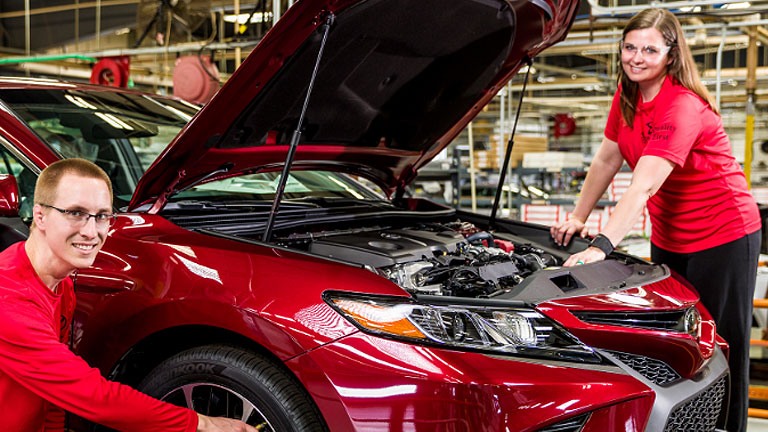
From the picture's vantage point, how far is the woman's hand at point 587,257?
2117mm

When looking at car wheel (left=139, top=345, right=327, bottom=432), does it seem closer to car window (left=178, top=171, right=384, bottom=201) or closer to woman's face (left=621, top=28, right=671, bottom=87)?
car window (left=178, top=171, right=384, bottom=201)

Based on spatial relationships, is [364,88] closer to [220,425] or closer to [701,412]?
[220,425]

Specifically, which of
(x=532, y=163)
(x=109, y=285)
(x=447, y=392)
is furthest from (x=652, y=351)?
(x=532, y=163)

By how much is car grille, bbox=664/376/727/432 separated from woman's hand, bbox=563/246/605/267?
0.50 metres

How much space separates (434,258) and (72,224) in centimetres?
104

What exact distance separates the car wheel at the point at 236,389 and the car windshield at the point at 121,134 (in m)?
0.61

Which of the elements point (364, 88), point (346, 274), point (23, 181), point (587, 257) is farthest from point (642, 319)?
point (23, 181)

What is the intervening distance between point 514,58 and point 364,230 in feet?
2.86

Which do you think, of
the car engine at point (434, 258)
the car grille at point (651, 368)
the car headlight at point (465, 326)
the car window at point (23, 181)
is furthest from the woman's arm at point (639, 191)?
the car window at point (23, 181)

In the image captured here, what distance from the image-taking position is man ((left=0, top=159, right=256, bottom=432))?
4.72ft

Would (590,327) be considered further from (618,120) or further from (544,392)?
(618,120)

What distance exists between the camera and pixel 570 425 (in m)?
1.46

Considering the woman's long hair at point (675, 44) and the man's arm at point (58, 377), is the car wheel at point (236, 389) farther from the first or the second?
the woman's long hair at point (675, 44)

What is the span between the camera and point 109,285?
1.84 m
